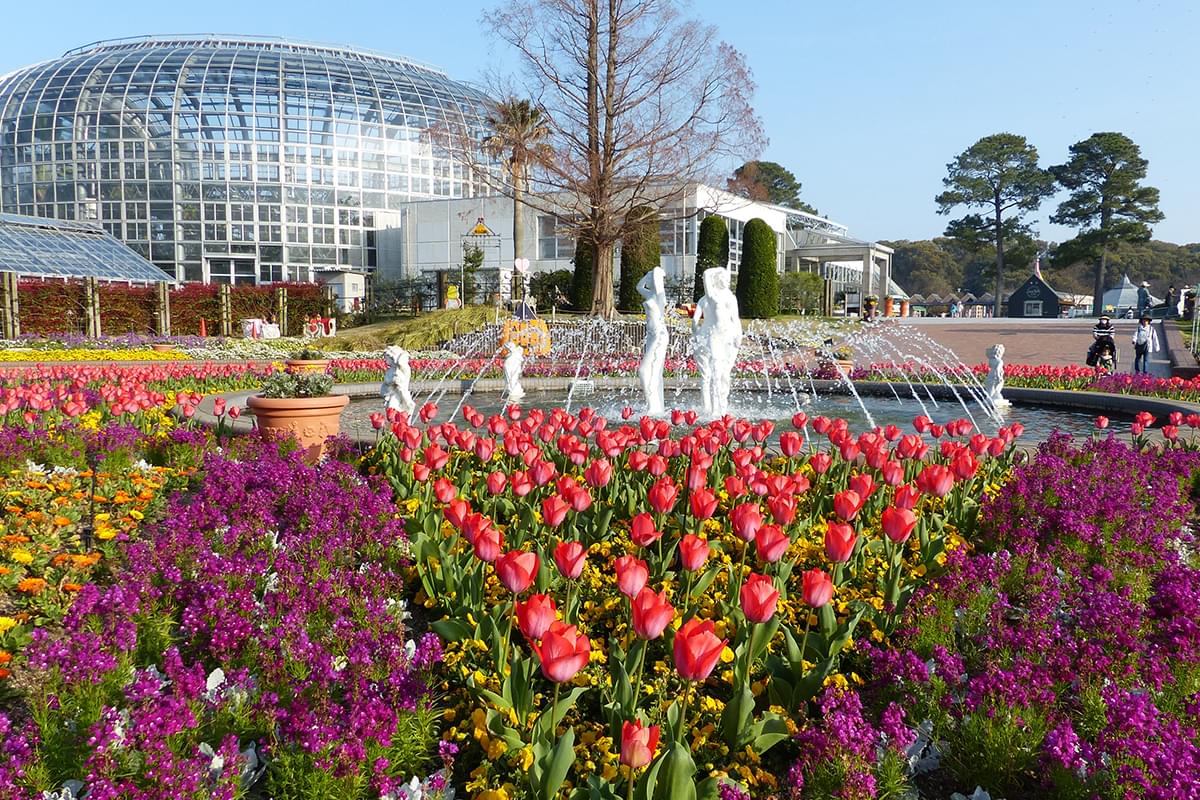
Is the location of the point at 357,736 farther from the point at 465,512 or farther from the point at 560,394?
the point at 560,394

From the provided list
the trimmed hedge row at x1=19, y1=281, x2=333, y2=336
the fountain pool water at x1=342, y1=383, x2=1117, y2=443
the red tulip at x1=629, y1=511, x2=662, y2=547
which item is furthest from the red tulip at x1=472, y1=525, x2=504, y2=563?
the trimmed hedge row at x1=19, y1=281, x2=333, y2=336

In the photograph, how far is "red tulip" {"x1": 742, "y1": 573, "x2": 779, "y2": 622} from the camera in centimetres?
197

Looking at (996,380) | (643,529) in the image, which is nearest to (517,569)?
(643,529)

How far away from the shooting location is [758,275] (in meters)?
30.4

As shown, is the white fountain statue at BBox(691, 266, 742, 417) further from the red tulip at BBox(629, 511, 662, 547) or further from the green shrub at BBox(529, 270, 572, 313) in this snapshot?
the green shrub at BBox(529, 270, 572, 313)

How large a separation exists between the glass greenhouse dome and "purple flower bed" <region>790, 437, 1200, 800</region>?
48.8 m

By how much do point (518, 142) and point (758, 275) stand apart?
10.6 m

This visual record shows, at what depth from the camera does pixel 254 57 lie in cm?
5144

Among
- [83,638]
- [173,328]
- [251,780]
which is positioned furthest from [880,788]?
[173,328]

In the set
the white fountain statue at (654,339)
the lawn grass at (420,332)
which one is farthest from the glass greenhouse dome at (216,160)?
the white fountain statue at (654,339)

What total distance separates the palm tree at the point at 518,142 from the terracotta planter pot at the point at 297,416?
58.4 feet

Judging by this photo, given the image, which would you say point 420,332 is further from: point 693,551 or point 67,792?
point 67,792

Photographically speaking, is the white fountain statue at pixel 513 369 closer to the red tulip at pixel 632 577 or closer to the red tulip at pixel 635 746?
the red tulip at pixel 632 577

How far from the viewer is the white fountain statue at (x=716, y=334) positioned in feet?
27.2
